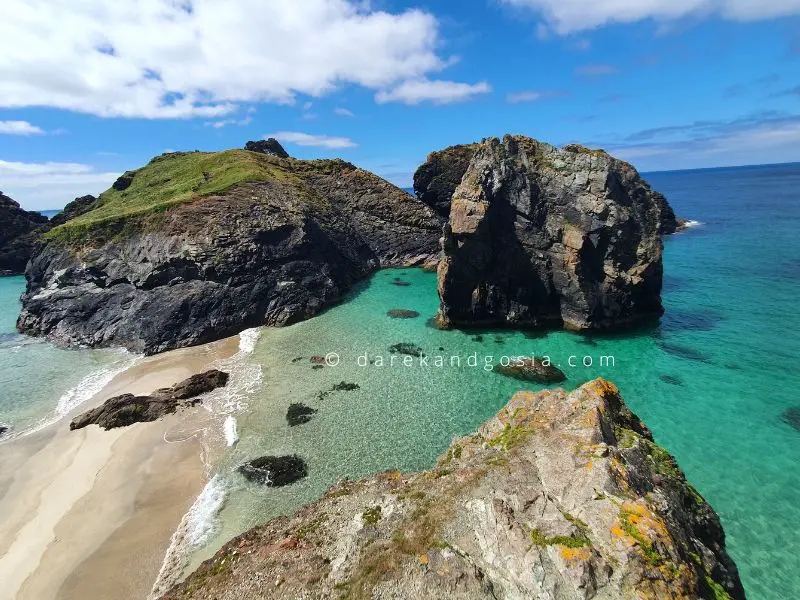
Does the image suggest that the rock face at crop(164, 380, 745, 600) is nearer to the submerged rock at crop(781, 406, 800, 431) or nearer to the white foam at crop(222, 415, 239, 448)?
the white foam at crop(222, 415, 239, 448)

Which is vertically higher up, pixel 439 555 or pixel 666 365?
pixel 439 555

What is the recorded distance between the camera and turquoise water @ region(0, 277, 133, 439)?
88.8 feet

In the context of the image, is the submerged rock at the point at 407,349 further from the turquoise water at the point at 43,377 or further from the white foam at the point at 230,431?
the turquoise water at the point at 43,377

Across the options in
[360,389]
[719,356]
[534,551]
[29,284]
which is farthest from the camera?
[29,284]

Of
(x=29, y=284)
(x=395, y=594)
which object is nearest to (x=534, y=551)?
(x=395, y=594)

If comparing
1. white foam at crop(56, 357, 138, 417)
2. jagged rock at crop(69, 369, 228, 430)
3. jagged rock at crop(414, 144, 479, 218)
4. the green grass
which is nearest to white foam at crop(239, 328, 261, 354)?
jagged rock at crop(69, 369, 228, 430)

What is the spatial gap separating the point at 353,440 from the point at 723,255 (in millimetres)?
63580

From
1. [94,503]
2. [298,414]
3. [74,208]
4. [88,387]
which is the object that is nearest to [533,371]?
[298,414]

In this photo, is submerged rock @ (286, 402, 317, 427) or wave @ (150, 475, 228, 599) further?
submerged rock @ (286, 402, 317, 427)

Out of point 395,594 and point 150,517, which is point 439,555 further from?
point 150,517

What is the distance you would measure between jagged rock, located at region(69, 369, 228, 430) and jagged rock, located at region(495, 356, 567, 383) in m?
20.4

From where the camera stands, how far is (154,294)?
40.4 meters

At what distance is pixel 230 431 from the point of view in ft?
76.2

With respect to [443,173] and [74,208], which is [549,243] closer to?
[443,173]
